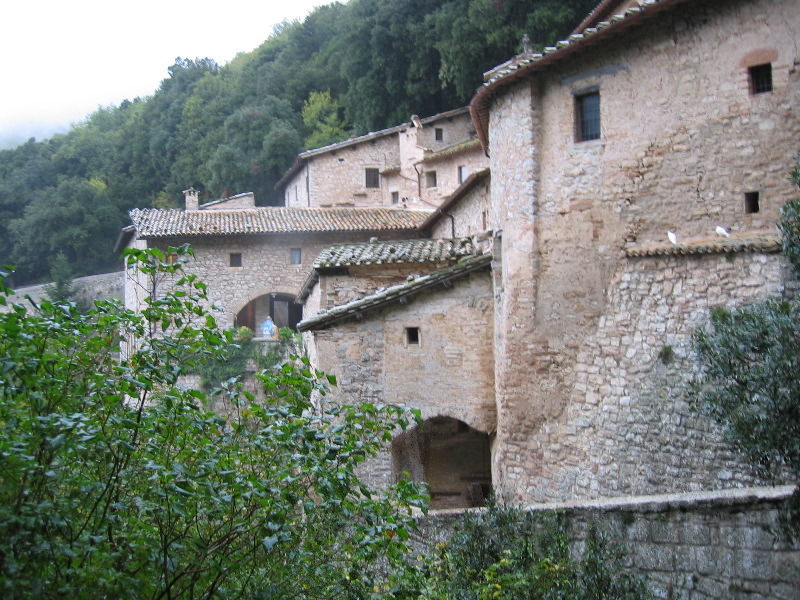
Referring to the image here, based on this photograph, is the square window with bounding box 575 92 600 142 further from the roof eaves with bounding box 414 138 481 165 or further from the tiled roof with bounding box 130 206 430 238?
the tiled roof with bounding box 130 206 430 238

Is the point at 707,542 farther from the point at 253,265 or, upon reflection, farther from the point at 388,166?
the point at 388,166

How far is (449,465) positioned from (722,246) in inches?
294

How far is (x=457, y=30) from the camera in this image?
34.2 meters

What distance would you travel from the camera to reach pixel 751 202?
12.0 metres

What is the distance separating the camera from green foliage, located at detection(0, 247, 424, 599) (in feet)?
19.4

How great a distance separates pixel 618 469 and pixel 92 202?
48.3 metres

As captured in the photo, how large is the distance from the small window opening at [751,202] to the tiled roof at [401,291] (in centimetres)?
457

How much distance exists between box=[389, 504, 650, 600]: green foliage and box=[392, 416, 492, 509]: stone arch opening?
7.35 m

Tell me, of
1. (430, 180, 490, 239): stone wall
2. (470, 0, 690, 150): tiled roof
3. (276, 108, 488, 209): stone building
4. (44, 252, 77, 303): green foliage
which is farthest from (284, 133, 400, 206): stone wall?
(470, 0, 690, 150): tiled roof

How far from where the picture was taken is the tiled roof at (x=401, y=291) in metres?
15.6

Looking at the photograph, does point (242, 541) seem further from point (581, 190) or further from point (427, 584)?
point (581, 190)

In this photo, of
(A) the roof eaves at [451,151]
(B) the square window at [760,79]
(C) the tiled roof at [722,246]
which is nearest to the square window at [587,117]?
(C) the tiled roof at [722,246]

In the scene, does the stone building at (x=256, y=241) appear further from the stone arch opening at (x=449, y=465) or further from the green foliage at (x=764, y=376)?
the green foliage at (x=764, y=376)

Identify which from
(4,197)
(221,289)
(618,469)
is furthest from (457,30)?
(4,197)
